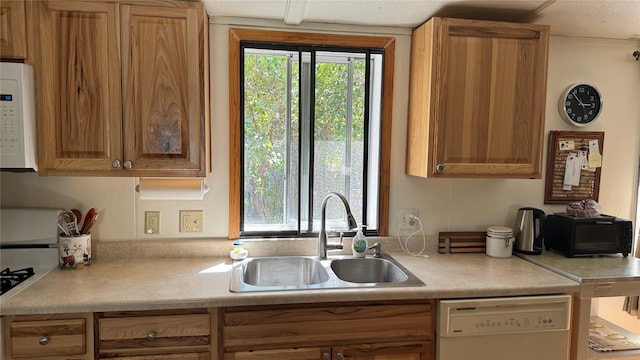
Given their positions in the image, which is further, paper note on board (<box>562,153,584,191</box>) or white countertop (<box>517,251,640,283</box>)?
paper note on board (<box>562,153,584,191</box>)

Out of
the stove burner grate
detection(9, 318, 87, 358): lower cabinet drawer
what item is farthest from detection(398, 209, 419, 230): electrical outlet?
the stove burner grate

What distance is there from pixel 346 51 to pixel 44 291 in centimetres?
174

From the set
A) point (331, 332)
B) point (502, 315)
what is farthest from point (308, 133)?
point (502, 315)

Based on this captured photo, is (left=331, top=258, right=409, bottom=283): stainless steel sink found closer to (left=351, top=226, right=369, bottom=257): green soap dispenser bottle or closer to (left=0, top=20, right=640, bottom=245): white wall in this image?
(left=351, top=226, right=369, bottom=257): green soap dispenser bottle

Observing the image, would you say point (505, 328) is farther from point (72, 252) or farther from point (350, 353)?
point (72, 252)

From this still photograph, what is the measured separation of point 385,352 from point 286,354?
403 mm

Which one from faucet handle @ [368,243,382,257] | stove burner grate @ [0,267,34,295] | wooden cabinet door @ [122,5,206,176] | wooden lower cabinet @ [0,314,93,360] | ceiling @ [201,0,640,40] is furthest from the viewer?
faucet handle @ [368,243,382,257]

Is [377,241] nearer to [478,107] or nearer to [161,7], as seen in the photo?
Result: [478,107]

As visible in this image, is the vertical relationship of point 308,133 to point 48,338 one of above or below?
above

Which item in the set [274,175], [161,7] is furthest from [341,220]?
[161,7]

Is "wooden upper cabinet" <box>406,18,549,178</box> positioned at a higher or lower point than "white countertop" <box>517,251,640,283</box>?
higher

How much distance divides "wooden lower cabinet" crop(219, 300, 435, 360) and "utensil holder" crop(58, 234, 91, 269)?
0.79 m

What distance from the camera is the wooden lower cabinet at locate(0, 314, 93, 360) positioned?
4.60 feet

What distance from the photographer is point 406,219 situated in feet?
7.22
